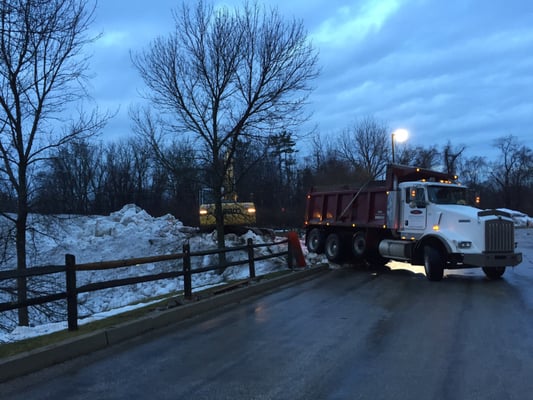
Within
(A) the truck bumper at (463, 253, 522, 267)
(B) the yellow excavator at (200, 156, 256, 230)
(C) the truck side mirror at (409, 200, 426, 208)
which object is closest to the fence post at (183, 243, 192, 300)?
(A) the truck bumper at (463, 253, 522, 267)

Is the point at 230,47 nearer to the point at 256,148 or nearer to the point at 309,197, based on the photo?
the point at 256,148

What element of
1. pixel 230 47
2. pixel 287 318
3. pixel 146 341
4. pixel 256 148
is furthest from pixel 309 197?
pixel 146 341

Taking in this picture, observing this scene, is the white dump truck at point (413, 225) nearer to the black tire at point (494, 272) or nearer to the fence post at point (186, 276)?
the black tire at point (494, 272)

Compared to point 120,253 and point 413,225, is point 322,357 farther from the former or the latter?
point 120,253

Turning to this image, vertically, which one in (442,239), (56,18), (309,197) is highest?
(56,18)

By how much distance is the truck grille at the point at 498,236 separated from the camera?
41.3ft

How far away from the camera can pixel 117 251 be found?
86.2 ft

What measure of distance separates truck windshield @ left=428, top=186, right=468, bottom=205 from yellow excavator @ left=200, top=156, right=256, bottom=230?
25.0 ft

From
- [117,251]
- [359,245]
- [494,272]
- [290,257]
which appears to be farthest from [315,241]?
[117,251]

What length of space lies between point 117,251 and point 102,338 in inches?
809

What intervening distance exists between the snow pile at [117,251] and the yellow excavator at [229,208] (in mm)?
975

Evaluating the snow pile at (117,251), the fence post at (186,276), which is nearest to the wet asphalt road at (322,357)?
the fence post at (186,276)

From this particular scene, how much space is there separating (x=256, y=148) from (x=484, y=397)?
1446cm

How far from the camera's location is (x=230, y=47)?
57.2ft
